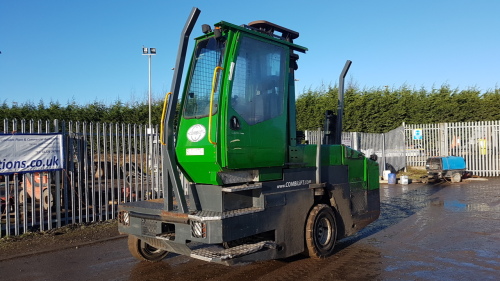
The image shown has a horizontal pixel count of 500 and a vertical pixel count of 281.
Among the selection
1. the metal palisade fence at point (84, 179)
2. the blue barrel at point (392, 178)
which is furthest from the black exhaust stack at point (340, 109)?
the blue barrel at point (392, 178)

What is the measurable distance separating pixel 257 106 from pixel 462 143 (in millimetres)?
17223

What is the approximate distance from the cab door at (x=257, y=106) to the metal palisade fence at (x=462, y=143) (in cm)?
1633

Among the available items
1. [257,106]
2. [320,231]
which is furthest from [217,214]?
[320,231]

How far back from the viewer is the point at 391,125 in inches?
904

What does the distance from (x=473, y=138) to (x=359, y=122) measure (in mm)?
5923

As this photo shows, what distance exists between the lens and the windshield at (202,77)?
520cm

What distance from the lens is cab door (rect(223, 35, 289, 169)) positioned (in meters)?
4.98

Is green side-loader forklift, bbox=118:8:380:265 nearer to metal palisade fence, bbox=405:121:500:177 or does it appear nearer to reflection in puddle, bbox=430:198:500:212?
reflection in puddle, bbox=430:198:500:212

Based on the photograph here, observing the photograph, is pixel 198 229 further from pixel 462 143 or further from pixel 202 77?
pixel 462 143

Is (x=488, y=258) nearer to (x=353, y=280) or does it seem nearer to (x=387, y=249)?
(x=387, y=249)

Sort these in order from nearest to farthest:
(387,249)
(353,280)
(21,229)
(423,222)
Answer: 1. (353,280)
2. (387,249)
3. (21,229)
4. (423,222)

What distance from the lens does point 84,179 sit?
29.9 ft

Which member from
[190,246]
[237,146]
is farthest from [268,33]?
[190,246]

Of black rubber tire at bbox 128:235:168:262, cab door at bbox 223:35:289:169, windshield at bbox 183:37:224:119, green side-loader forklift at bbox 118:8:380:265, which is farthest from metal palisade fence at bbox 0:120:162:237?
cab door at bbox 223:35:289:169
